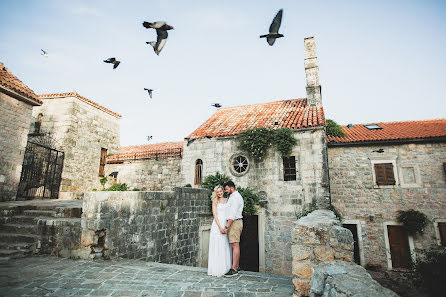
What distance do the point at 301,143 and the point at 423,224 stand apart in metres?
6.81

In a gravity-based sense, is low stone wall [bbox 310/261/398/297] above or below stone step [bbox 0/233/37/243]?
above

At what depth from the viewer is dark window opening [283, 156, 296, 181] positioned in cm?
1058

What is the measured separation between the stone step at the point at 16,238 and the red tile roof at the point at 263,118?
802 centimetres

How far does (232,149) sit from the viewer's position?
11664 millimetres

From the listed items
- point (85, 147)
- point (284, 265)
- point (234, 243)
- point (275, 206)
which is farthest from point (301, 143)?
point (85, 147)

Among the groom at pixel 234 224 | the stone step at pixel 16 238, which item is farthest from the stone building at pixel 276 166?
the stone step at pixel 16 238

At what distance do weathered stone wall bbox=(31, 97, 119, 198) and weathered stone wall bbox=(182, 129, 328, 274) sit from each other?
846 cm

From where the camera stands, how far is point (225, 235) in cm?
519

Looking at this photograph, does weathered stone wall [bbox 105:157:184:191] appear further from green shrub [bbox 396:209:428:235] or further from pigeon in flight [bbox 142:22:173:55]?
green shrub [bbox 396:209:428:235]

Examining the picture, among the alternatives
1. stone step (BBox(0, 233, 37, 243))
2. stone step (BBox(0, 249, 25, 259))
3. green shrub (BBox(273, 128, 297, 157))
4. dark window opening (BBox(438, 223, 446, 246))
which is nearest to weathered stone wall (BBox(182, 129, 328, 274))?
green shrub (BBox(273, 128, 297, 157))

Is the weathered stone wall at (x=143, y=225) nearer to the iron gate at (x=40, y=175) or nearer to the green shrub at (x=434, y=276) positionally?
the green shrub at (x=434, y=276)

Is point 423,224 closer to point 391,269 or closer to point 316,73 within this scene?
point 391,269

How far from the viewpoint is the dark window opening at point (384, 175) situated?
1166cm

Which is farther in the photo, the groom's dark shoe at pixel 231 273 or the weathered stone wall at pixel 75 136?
the weathered stone wall at pixel 75 136
